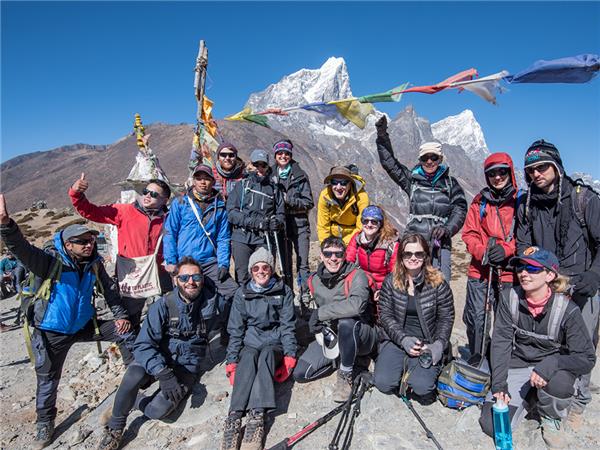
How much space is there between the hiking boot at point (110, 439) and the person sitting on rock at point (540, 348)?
4.60 meters

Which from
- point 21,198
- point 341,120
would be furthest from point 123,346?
point 21,198

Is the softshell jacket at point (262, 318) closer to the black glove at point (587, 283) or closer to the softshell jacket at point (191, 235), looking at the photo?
the softshell jacket at point (191, 235)

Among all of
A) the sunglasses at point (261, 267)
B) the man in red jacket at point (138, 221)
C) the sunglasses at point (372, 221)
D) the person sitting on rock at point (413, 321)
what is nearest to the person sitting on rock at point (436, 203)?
the sunglasses at point (372, 221)

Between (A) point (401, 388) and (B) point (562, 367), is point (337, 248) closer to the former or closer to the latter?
(A) point (401, 388)

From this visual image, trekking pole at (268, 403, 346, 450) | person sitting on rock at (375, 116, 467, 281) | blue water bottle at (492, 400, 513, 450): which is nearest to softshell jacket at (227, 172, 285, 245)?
person sitting on rock at (375, 116, 467, 281)

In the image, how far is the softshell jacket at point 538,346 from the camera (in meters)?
4.04

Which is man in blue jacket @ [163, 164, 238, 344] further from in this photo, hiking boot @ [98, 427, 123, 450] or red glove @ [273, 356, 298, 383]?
hiking boot @ [98, 427, 123, 450]

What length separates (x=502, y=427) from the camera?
3898 mm

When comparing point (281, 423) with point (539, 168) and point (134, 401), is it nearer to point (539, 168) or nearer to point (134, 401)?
point (134, 401)

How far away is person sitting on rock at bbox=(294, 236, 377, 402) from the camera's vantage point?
487 cm

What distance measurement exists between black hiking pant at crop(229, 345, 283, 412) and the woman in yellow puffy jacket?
2307 mm

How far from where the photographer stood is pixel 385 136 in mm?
6047

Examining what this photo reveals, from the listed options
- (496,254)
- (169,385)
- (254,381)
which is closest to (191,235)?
(169,385)

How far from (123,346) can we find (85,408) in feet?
4.96
